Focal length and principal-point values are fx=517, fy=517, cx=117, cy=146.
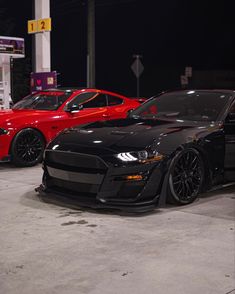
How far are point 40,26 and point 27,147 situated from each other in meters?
6.50

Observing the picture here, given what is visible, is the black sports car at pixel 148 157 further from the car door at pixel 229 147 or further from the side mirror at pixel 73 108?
the side mirror at pixel 73 108

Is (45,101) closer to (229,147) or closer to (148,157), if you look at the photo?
(229,147)

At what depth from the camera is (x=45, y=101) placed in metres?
9.30

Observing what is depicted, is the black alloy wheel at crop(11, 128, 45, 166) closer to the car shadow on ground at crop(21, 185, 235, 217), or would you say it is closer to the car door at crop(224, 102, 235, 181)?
the car shadow on ground at crop(21, 185, 235, 217)

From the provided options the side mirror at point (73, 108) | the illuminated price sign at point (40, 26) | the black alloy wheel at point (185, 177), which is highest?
the illuminated price sign at point (40, 26)

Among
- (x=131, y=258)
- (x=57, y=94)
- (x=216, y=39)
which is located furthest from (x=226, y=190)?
(x=216, y=39)

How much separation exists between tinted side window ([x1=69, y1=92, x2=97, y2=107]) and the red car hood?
18.3 inches

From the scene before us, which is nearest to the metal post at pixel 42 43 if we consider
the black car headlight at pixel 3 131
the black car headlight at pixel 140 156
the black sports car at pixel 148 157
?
the black car headlight at pixel 3 131

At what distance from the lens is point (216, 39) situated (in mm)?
44250

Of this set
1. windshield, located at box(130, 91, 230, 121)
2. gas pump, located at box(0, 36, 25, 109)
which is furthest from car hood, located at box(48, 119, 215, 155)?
gas pump, located at box(0, 36, 25, 109)

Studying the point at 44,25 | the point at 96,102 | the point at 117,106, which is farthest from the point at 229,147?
the point at 44,25

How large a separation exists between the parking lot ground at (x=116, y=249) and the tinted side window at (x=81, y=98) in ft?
11.0

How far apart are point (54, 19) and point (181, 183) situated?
45.6 metres

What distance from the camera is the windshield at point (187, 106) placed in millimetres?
6402
